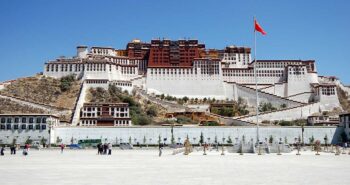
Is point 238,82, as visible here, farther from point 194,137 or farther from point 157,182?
point 157,182

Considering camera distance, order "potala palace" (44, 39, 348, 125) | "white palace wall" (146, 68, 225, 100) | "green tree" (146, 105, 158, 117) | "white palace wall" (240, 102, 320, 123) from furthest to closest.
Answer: "white palace wall" (146, 68, 225, 100) < "potala palace" (44, 39, 348, 125) < "green tree" (146, 105, 158, 117) < "white palace wall" (240, 102, 320, 123)

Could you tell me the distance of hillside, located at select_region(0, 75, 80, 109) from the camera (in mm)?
79438

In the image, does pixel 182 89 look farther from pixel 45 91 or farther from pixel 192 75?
pixel 45 91

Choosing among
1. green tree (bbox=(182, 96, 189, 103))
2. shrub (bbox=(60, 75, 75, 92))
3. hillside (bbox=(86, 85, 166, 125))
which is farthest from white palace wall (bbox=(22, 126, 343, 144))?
green tree (bbox=(182, 96, 189, 103))

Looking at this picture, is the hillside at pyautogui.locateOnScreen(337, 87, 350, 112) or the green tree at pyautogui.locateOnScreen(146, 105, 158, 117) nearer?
the green tree at pyautogui.locateOnScreen(146, 105, 158, 117)

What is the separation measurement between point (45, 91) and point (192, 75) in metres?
33.2

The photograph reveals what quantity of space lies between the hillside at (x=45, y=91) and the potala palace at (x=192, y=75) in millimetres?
2634

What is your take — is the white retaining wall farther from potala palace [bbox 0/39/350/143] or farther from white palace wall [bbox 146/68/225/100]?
white palace wall [bbox 146/68/225/100]

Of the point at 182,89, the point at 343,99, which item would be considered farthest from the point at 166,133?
the point at 343,99

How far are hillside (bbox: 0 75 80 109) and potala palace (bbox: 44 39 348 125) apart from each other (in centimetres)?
263

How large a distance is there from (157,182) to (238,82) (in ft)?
288

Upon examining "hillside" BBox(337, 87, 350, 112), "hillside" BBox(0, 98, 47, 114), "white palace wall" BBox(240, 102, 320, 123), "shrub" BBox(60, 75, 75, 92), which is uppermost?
"shrub" BBox(60, 75, 75, 92)

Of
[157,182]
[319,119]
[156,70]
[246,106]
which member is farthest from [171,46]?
[157,182]

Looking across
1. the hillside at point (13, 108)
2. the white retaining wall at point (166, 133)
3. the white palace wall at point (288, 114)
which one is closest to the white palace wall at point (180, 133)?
the white retaining wall at point (166, 133)
